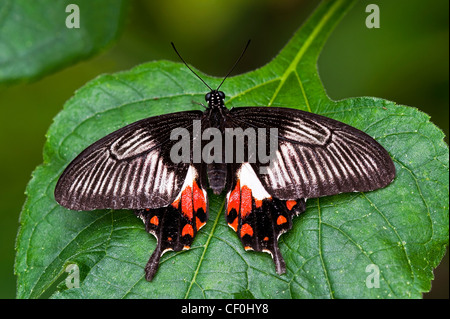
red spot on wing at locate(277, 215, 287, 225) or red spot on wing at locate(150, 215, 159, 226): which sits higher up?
red spot on wing at locate(150, 215, 159, 226)

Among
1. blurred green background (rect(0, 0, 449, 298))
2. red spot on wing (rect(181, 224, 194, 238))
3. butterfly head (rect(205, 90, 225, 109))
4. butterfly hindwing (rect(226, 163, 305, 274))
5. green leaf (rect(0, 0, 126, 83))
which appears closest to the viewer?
butterfly hindwing (rect(226, 163, 305, 274))

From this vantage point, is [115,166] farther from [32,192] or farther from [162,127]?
[32,192]

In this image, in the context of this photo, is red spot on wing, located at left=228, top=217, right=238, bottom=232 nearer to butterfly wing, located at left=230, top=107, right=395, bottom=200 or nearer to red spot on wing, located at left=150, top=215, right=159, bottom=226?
butterfly wing, located at left=230, top=107, right=395, bottom=200

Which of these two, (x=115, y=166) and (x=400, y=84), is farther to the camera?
(x=400, y=84)

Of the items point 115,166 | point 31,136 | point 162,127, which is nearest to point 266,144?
point 162,127

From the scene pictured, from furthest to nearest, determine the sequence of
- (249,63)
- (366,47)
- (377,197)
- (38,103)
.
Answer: (38,103) < (366,47) < (249,63) < (377,197)

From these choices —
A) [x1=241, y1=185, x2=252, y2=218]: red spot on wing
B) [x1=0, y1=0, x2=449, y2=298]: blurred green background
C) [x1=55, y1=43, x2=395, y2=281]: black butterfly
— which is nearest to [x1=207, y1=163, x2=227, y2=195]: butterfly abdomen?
[x1=55, y1=43, x2=395, y2=281]: black butterfly

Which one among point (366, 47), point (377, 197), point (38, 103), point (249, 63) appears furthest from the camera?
point (38, 103)
